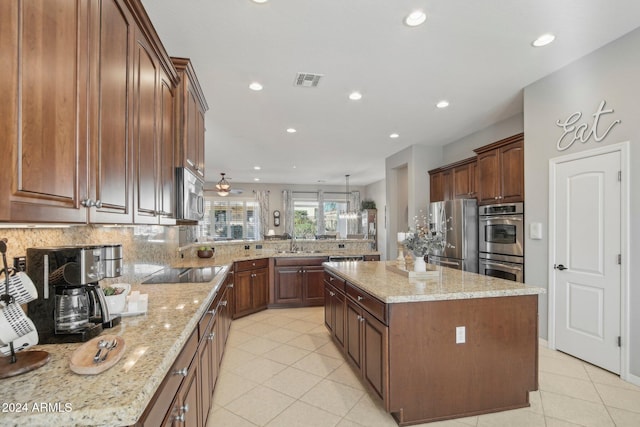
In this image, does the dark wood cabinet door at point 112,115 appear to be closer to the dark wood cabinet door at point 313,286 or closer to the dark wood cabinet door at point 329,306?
the dark wood cabinet door at point 329,306

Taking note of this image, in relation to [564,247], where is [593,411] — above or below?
below

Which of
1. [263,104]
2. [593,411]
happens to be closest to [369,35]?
[263,104]

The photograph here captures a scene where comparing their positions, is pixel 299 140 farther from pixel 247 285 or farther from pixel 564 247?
pixel 564 247

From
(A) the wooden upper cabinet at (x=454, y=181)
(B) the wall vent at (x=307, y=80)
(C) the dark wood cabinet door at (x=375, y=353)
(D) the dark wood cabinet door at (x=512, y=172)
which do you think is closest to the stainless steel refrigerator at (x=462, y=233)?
(A) the wooden upper cabinet at (x=454, y=181)

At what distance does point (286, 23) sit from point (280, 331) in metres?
3.33

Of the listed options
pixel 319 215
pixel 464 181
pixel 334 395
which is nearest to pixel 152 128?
pixel 334 395

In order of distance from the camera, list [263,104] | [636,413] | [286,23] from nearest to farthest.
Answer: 1. [636,413]
2. [286,23]
3. [263,104]

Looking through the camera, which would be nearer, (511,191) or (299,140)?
(511,191)

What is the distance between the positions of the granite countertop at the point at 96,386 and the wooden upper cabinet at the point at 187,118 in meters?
1.48

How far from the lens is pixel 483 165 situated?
14.7 ft

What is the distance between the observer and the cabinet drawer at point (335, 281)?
303cm

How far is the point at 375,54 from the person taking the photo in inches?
110

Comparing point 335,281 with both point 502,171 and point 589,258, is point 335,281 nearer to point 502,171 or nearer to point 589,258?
Answer: point 589,258

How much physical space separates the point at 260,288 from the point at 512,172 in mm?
3845
